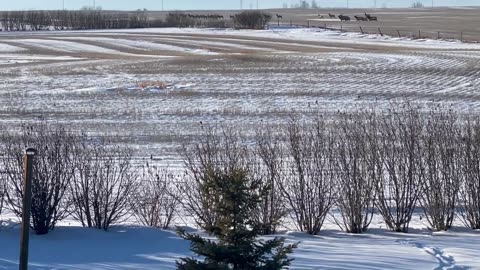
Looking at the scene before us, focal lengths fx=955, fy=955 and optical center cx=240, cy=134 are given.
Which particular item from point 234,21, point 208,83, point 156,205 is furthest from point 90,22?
point 156,205

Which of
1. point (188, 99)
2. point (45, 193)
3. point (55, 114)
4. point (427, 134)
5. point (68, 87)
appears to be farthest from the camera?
point (68, 87)

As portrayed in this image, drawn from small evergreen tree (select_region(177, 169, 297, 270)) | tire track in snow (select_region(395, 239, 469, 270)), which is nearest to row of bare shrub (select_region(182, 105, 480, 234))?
tire track in snow (select_region(395, 239, 469, 270))

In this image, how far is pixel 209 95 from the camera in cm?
3981

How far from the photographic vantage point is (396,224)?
55.5 feet

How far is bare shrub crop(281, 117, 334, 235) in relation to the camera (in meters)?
16.6

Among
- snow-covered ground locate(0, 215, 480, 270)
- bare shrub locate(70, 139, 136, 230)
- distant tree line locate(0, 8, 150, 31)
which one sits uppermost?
distant tree line locate(0, 8, 150, 31)

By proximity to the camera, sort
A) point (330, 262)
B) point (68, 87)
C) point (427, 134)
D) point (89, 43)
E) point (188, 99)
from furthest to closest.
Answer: point (89, 43), point (68, 87), point (188, 99), point (427, 134), point (330, 262)

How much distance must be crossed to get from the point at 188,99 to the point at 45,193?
22.7m

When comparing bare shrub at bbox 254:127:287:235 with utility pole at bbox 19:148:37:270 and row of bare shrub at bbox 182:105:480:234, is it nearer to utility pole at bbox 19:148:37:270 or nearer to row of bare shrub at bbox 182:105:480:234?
row of bare shrub at bbox 182:105:480:234

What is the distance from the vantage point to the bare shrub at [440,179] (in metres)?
17.0

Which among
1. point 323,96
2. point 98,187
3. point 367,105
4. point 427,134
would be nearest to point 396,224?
point 427,134

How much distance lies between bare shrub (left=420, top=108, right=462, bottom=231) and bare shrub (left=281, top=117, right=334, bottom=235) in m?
1.79

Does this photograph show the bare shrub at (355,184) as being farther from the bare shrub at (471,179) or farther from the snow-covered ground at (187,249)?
the bare shrub at (471,179)

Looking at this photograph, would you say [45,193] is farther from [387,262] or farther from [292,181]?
[387,262]
